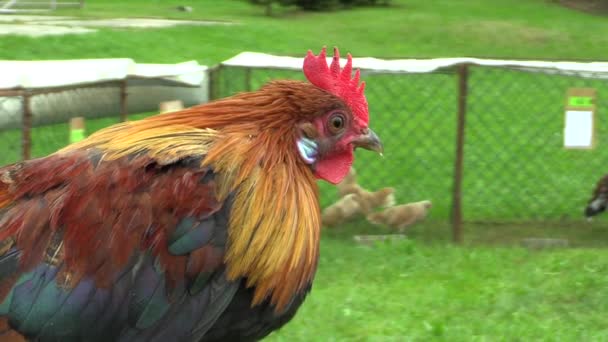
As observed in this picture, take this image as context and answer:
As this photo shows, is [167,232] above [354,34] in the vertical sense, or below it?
below

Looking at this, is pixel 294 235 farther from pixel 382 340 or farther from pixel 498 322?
pixel 498 322

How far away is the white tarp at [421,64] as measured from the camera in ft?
23.4

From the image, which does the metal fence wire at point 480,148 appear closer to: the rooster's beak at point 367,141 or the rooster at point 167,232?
the rooster's beak at point 367,141

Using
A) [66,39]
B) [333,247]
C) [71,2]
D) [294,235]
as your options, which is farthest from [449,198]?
[71,2]

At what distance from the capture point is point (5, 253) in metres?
3.28

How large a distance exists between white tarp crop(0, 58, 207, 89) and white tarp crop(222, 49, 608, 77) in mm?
510

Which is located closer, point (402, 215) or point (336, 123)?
point (336, 123)

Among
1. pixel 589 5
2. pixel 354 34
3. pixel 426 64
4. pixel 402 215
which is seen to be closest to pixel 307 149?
pixel 426 64

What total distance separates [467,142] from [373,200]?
258cm

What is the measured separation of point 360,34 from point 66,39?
6376 mm

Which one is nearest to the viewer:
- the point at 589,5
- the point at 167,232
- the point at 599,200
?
the point at 167,232

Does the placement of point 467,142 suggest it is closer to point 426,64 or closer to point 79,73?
point 426,64

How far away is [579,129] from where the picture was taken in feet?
23.5

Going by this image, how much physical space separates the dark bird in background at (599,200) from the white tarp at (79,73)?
3239 millimetres
